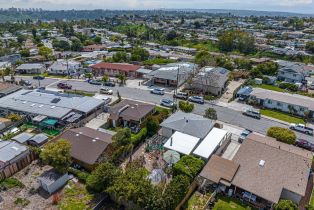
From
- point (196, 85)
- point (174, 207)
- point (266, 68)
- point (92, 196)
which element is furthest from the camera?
point (266, 68)

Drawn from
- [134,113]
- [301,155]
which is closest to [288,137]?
[301,155]

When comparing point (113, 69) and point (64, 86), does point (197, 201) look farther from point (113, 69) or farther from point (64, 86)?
point (113, 69)

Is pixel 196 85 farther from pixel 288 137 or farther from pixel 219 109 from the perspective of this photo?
pixel 288 137

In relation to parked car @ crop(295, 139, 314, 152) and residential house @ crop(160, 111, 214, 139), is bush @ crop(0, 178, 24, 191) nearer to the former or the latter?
residential house @ crop(160, 111, 214, 139)

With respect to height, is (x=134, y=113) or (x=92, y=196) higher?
(x=134, y=113)

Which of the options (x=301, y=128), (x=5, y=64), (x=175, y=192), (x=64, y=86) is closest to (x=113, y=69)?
(x=64, y=86)

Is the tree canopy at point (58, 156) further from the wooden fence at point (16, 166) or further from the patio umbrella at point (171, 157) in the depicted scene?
the patio umbrella at point (171, 157)

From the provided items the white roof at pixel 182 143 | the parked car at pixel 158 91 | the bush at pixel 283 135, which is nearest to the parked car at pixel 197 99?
the parked car at pixel 158 91
